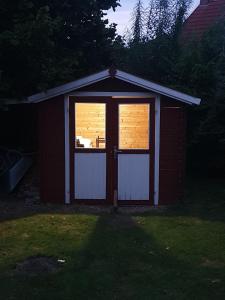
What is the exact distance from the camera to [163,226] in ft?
29.9

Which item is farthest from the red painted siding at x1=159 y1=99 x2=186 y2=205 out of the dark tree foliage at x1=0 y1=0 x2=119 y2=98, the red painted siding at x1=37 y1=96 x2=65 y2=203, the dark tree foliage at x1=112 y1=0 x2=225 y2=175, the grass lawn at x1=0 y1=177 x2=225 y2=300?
the dark tree foliage at x1=0 y1=0 x2=119 y2=98

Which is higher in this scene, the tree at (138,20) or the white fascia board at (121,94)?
the tree at (138,20)

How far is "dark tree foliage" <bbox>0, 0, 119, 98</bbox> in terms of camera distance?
1002 cm

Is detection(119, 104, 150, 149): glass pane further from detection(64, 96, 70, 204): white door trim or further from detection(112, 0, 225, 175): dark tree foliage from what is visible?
detection(112, 0, 225, 175): dark tree foliage

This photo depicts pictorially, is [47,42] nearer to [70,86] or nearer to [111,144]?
[70,86]

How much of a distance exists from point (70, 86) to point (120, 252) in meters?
Result: 4.18

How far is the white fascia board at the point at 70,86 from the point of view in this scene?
34.3 ft

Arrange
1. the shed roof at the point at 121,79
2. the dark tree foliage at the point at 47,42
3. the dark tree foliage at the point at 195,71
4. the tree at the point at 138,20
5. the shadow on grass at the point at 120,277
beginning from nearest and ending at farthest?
the shadow on grass at the point at 120,277
the dark tree foliage at the point at 47,42
the shed roof at the point at 121,79
the dark tree foliage at the point at 195,71
the tree at the point at 138,20

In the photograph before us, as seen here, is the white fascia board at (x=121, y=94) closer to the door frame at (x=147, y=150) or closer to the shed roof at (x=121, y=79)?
the door frame at (x=147, y=150)

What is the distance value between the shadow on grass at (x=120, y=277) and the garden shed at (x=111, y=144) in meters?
2.83

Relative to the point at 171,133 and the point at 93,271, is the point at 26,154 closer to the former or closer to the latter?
the point at 171,133

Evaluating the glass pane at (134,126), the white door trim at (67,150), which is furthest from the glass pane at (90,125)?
the glass pane at (134,126)

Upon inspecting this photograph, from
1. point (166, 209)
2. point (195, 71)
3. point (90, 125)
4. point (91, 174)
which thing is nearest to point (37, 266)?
point (91, 174)

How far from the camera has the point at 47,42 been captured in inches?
398
